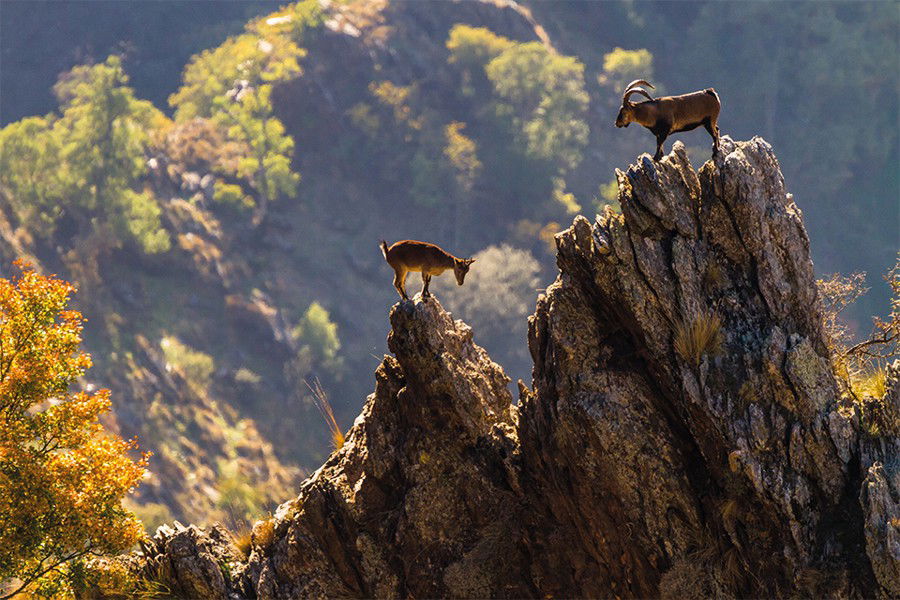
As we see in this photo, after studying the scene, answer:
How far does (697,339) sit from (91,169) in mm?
82583

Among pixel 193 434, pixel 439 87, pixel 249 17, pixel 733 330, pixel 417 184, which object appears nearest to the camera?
pixel 733 330

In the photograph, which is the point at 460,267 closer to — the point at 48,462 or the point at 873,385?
the point at 873,385

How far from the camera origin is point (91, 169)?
8775 centimetres

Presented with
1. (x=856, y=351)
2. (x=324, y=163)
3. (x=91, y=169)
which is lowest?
(x=856, y=351)

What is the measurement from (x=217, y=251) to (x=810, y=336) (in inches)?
3419

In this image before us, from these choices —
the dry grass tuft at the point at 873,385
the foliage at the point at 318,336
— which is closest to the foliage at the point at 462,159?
the foliage at the point at 318,336


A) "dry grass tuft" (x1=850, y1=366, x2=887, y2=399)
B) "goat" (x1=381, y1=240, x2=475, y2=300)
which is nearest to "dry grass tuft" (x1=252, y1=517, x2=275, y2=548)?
"goat" (x1=381, y1=240, x2=475, y2=300)

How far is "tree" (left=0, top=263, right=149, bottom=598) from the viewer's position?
17.3 metres

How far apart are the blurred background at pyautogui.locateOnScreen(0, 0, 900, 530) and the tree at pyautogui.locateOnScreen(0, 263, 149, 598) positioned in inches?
1748

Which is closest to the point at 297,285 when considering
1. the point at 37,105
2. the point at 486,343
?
the point at 486,343

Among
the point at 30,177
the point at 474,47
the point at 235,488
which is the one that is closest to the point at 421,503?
the point at 235,488

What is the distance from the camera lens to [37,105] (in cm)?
12331

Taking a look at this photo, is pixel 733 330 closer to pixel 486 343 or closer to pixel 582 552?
pixel 582 552

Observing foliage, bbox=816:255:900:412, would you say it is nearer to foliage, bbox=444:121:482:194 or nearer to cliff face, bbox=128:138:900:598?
cliff face, bbox=128:138:900:598
